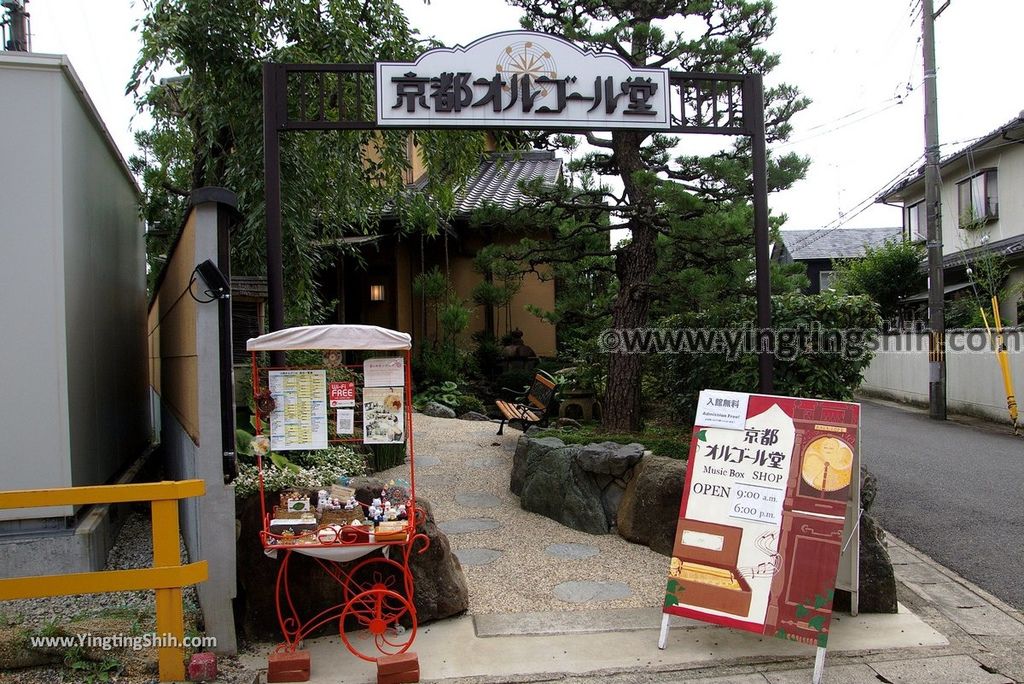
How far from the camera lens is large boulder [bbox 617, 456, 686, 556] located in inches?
237

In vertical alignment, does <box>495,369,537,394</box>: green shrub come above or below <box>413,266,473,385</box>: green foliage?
below

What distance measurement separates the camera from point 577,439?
7.33m

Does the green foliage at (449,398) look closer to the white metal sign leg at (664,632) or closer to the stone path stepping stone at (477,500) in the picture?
the stone path stepping stone at (477,500)

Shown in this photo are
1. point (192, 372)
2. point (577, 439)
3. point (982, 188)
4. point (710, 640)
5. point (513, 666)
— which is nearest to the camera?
point (513, 666)

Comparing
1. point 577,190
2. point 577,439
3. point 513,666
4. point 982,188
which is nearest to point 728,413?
point 513,666

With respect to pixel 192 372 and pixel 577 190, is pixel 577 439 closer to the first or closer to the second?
pixel 577 190

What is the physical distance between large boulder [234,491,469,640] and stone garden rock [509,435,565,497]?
A: 8.46 ft

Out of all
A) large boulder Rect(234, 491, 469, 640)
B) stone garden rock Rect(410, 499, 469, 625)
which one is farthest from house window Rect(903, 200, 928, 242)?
large boulder Rect(234, 491, 469, 640)

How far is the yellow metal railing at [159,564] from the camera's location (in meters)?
3.66

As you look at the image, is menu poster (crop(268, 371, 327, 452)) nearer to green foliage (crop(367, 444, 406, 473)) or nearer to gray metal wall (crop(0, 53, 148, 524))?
gray metal wall (crop(0, 53, 148, 524))

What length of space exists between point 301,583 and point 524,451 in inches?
133

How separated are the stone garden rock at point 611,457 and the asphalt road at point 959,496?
2616mm

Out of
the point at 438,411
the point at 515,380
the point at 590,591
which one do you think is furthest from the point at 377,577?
the point at 515,380

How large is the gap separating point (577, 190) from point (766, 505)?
4519 mm
